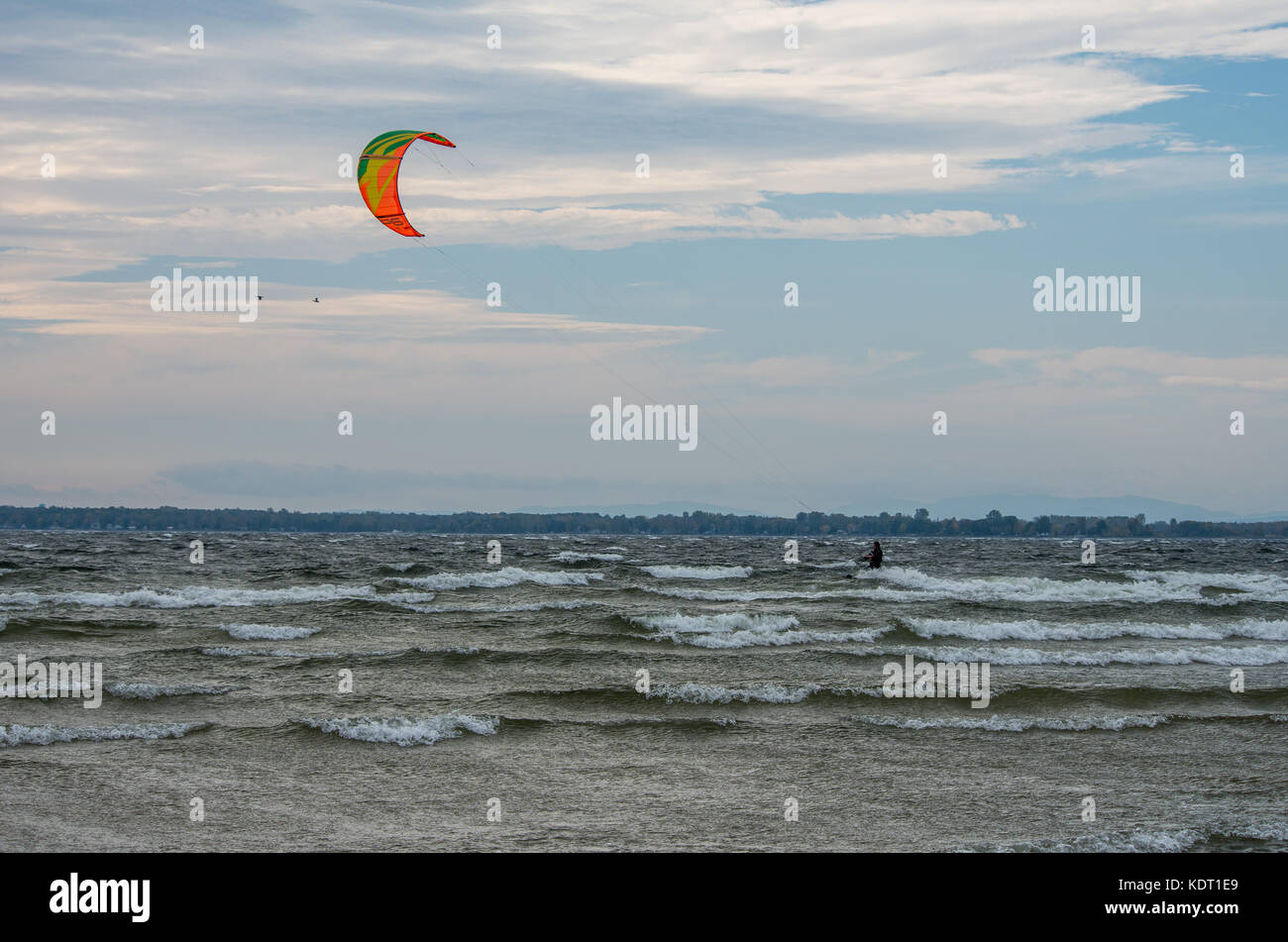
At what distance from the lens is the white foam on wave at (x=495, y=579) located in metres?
34.2

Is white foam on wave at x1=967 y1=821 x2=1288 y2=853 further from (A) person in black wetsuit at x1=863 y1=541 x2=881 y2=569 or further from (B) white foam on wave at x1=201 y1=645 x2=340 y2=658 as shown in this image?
(A) person in black wetsuit at x1=863 y1=541 x2=881 y2=569

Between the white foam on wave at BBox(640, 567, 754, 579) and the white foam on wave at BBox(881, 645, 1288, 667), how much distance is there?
1959cm

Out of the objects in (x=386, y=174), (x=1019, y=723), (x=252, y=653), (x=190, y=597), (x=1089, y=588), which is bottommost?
(x=1089, y=588)

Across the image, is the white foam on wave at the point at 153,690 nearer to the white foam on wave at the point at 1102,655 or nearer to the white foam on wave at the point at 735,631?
the white foam on wave at the point at 735,631

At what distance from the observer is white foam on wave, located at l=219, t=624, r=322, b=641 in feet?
70.7

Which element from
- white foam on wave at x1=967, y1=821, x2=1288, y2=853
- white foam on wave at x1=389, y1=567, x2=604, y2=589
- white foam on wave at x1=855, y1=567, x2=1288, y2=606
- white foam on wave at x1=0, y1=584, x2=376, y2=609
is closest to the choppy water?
white foam on wave at x1=967, y1=821, x2=1288, y2=853

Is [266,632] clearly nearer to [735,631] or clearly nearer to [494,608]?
[494,608]

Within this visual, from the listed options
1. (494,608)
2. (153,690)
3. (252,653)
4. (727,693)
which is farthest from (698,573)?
(153,690)

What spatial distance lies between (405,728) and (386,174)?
52.1 feet

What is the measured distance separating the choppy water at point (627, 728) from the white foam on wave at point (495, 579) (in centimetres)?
459

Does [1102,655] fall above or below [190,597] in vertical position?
below

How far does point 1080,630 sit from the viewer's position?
24969 millimetres
